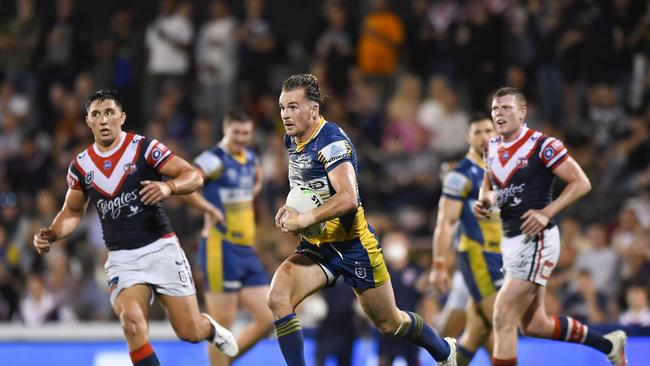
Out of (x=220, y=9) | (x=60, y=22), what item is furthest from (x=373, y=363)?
(x=60, y=22)

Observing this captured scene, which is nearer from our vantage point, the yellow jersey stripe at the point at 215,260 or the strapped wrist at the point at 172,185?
the strapped wrist at the point at 172,185

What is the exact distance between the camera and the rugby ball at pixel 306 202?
7691mm

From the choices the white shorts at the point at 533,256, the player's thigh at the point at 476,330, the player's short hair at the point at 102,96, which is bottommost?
the player's thigh at the point at 476,330

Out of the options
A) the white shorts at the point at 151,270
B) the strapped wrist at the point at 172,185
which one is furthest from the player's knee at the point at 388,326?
the strapped wrist at the point at 172,185

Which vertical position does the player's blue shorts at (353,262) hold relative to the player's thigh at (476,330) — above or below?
above

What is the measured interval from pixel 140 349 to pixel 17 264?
26.1ft

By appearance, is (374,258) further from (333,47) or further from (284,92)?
(333,47)

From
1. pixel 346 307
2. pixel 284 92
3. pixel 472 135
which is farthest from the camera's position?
pixel 346 307

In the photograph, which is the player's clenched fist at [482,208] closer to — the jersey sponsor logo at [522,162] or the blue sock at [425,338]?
the jersey sponsor logo at [522,162]

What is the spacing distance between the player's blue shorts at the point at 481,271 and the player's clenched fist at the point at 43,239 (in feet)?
12.2

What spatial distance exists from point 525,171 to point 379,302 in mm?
1695

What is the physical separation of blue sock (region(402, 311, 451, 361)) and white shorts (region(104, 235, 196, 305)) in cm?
180

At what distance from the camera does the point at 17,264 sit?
15570 millimetres

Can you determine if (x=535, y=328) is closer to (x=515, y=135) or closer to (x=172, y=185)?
(x=515, y=135)
